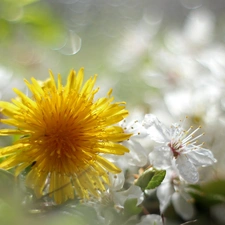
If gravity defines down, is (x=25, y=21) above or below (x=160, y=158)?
above

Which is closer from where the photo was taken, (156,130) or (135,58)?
(156,130)

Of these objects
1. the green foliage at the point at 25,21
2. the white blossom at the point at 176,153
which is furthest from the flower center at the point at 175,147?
the green foliage at the point at 25,21

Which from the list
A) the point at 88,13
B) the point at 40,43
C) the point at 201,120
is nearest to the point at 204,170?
the point at 201,120

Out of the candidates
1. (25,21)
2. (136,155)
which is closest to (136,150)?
(136,155)

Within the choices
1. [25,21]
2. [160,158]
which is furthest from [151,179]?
[25,21]

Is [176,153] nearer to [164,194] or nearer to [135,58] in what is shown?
[164,194]

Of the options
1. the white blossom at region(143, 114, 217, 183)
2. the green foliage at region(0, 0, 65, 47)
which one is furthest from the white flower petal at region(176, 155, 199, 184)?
the green foliage at region(0, 0, 65, 47)
